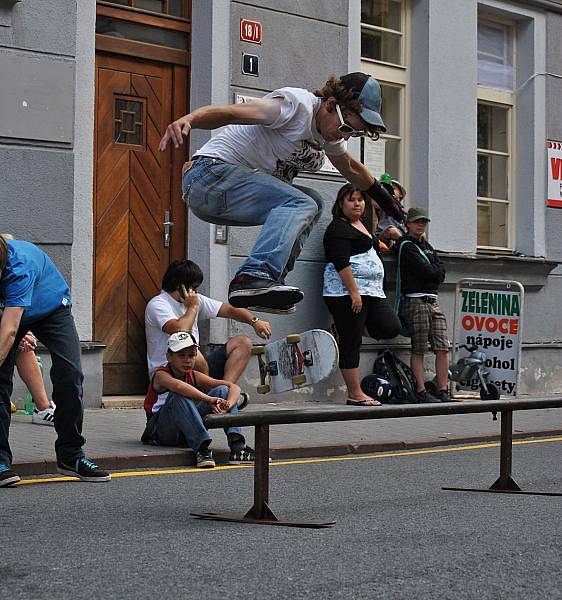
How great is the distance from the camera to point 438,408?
676cm

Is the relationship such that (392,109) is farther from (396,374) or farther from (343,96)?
(343,96)

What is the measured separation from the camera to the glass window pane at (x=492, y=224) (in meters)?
15.3

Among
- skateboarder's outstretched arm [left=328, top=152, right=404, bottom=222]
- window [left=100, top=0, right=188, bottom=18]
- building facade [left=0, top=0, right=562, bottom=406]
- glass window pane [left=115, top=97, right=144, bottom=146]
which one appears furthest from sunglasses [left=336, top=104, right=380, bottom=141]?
window [left=100, top=0, right=188, bottom=18]

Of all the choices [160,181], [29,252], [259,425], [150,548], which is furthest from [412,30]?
[150,548]

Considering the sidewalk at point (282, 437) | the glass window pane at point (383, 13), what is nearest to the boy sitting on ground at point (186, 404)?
the sidewalk at point (282, 437)

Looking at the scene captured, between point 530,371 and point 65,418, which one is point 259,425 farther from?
point 530,371

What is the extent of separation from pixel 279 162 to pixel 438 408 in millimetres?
1691

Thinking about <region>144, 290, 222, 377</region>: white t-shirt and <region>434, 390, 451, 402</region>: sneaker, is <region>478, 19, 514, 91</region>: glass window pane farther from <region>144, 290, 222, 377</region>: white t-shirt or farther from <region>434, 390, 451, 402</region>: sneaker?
<region>144, 290, 222, 377</region>: white t-shirt

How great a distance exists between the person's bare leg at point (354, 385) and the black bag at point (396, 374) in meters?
0.69

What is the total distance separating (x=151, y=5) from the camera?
12.1m

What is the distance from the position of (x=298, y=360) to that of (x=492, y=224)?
7.89 metres

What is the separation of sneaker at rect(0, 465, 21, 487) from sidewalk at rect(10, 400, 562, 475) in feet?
1.63

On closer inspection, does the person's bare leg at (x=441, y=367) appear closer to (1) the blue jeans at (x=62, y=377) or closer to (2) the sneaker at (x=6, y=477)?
(1) the blue jeans at (x=62, y=377)

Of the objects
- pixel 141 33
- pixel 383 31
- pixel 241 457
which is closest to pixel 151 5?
pixel 141 33
